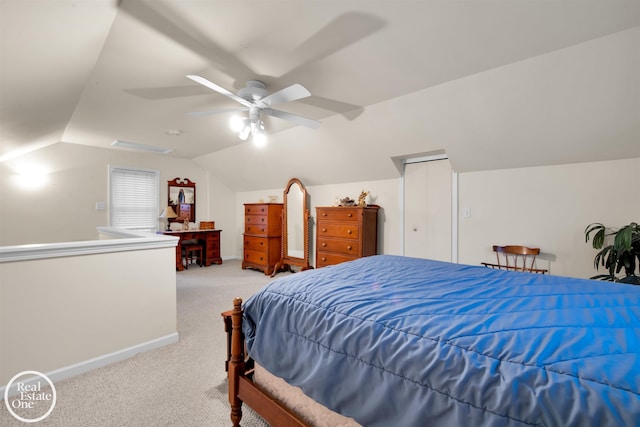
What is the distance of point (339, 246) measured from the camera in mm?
4148

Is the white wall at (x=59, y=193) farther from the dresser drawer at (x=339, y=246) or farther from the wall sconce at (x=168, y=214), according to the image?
the dresser drawer at (x=339, y=246)

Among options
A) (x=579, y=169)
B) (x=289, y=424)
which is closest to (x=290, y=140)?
(x=579, y=169)

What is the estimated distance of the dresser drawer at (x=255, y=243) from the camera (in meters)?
5.20

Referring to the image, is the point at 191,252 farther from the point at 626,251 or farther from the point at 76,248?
the point at 626,251

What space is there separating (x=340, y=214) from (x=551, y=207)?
2424mm

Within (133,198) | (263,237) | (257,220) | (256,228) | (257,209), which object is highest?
(133,198)

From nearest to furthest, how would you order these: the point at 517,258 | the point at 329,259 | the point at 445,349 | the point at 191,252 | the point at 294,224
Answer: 1. the point at 445,349
2. the point at 517,258
3. the point at 329,259
4. the point at 294,224
5. the point at 191,252

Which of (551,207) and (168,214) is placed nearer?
(551,207)

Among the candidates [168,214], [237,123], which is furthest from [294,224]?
[237,123]

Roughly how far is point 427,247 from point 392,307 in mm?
2941

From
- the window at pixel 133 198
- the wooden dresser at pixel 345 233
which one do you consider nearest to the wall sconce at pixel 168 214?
the window at pixel 133 198

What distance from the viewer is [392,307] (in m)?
1.19

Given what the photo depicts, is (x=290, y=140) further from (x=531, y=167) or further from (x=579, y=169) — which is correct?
(x=579, y=169)

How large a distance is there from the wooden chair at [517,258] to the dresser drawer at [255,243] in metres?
3.52
